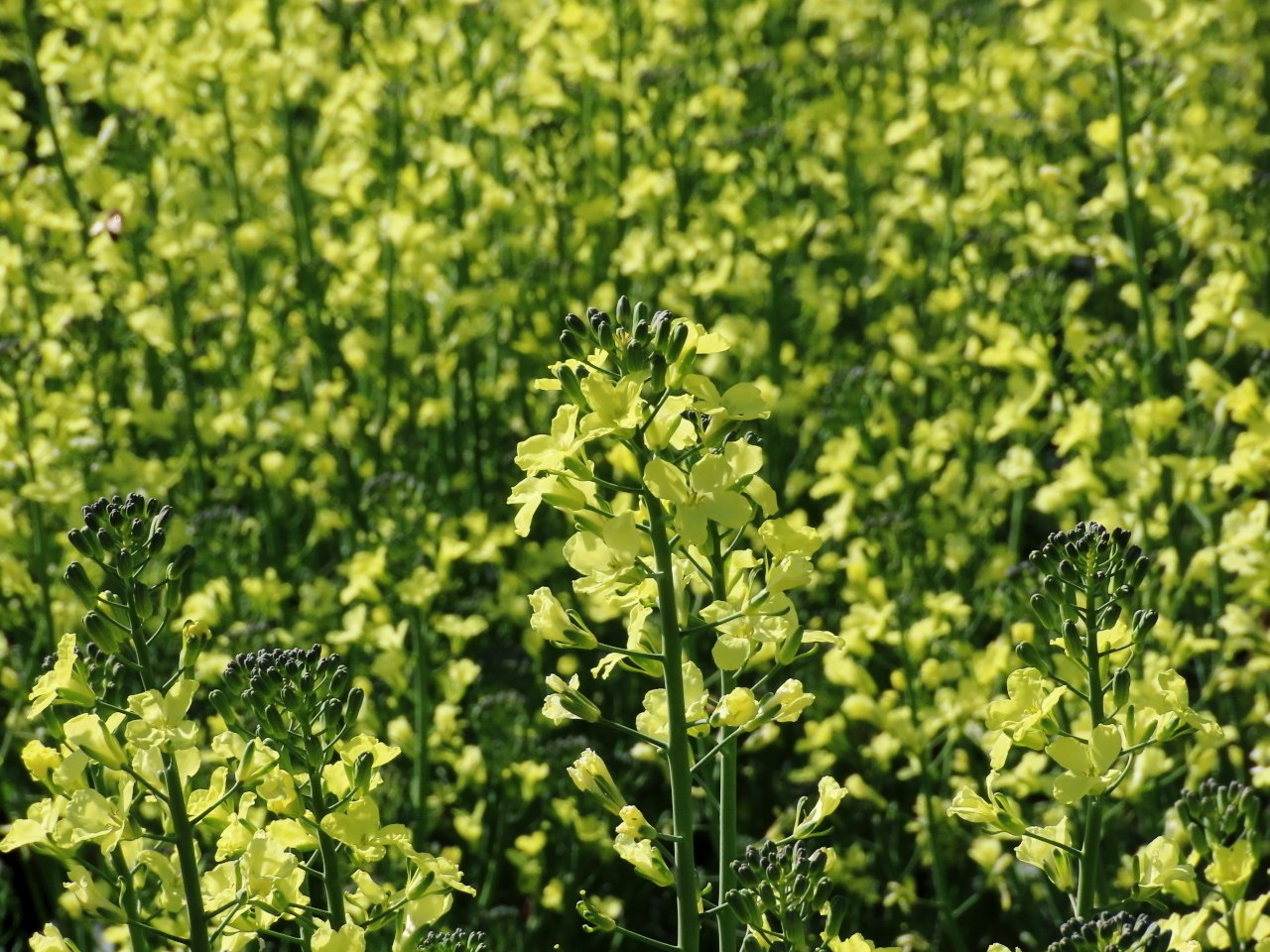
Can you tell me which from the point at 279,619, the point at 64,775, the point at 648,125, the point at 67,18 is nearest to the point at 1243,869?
the point at 64,775

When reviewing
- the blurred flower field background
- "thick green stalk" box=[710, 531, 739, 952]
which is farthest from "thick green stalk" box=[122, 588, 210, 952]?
the blurred flower field background

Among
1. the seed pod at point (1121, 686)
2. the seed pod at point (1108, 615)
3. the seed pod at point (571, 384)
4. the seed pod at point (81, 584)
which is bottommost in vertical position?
the seed pod at point (1121, 686)

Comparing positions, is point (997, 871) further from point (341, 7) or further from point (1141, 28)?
point (341, 7)

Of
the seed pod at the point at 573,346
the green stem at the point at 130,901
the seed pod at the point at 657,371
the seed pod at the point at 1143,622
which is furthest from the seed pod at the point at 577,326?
the green stem at the point at 130,901

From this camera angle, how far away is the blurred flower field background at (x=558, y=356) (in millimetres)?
4277

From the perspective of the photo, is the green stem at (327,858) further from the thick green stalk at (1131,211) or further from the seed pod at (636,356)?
the thick green stalk at (1131,211)

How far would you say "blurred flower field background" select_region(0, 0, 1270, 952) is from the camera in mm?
4277

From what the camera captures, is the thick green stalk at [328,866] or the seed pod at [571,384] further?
the thick green stalk at [328,866]

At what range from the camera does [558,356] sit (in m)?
5.86

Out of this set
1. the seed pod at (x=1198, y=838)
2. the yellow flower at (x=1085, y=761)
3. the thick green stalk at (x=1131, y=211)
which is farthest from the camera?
the thick green stalk at (x=1131, y=211)

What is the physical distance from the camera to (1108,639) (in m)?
2.29

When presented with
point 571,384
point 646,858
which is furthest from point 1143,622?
point 571,384

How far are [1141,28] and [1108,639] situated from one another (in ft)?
11.1

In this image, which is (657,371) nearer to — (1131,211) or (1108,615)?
(1108,615)
